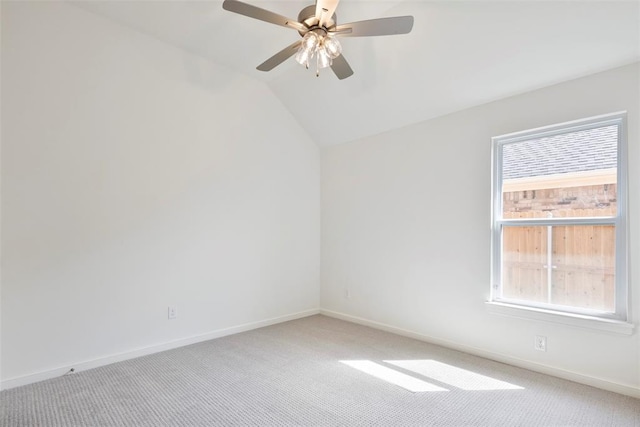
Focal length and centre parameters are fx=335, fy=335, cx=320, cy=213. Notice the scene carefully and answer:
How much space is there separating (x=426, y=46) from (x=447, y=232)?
172cm

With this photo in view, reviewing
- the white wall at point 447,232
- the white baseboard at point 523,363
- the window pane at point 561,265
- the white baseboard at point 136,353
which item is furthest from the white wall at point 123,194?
the window pane at point 561,265

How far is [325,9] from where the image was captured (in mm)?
1904

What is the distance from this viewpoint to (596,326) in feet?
7.95

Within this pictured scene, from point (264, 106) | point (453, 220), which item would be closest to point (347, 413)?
point (453, 220)

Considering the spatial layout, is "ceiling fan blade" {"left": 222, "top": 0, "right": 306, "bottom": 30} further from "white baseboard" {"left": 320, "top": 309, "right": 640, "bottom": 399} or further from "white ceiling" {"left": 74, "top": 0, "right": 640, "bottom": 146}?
"white baseboard" {"left": 320, "top": 309, "right": 640, "bottom": 399}

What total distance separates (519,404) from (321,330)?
2081 millimetres

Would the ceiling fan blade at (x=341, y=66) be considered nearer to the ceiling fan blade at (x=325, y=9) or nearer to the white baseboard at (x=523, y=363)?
the ceiling fan blade at (x=325, y=9)

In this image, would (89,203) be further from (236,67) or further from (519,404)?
(519,404)

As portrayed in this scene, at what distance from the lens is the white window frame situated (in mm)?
2373

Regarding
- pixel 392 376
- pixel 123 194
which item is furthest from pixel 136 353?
pixel 392 376

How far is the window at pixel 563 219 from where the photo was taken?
96.2 inches

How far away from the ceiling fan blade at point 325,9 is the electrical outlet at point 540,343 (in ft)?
9.36

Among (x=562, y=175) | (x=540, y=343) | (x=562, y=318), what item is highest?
(x=562, y=175)

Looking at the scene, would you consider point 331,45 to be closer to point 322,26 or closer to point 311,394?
point 322,26
